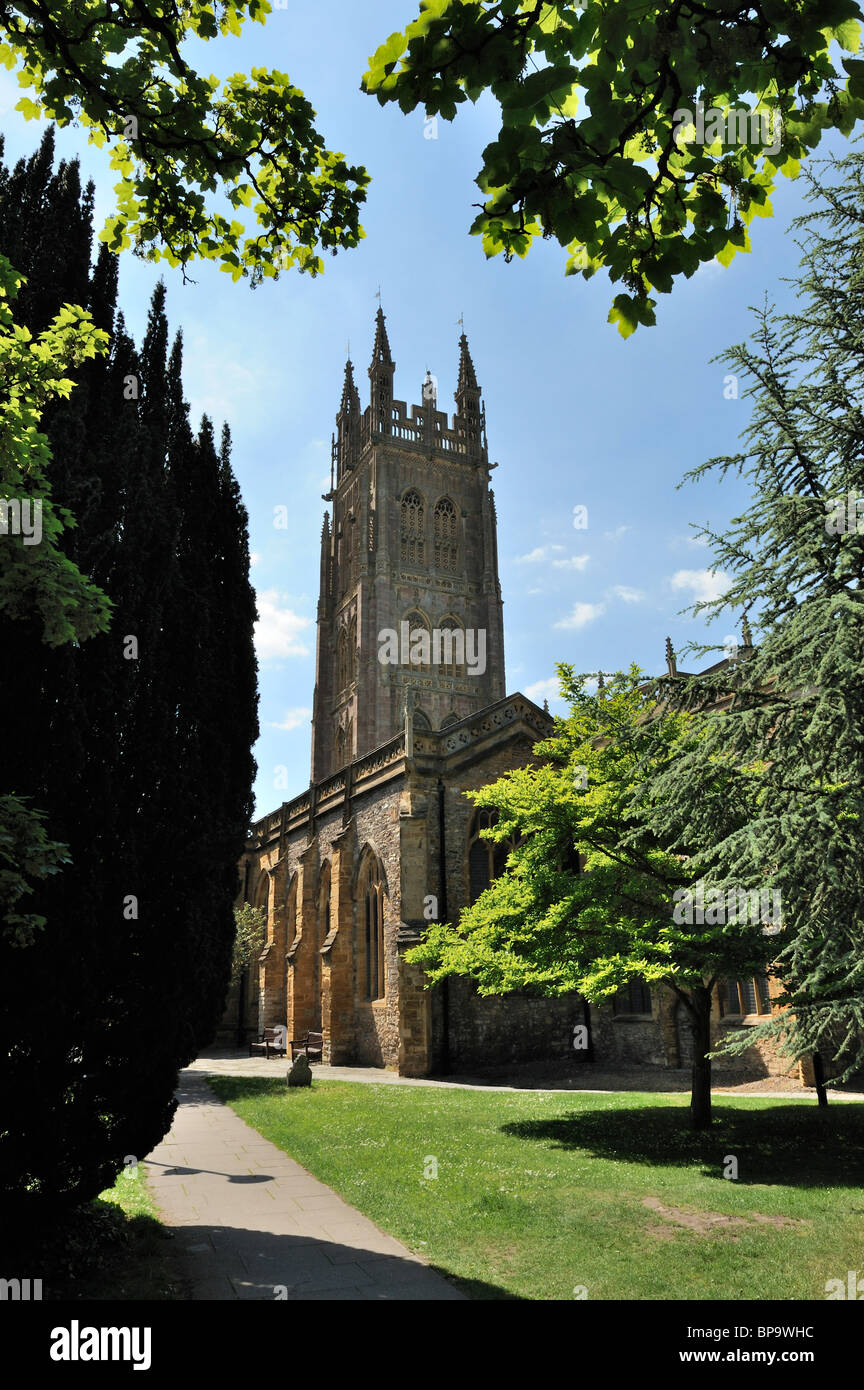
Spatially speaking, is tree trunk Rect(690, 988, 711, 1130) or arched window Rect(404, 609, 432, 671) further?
arched window Rect(404, 609, 432, 671)

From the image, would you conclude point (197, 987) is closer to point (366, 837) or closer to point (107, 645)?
point (107, 645)

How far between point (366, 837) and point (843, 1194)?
18731mm

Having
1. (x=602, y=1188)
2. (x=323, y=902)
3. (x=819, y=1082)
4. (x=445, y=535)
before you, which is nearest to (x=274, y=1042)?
(x=323, y=902)

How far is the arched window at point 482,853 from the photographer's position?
78.6ft

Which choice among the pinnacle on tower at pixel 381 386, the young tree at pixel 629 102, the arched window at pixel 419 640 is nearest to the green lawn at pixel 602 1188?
the young tree at pixel 629 102

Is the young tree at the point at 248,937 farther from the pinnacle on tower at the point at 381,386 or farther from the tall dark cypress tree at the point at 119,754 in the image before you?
the pinnacle on tower at the point at 381,386

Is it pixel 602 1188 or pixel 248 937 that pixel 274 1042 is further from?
pixel 602 1188

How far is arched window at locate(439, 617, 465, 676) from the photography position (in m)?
52.0

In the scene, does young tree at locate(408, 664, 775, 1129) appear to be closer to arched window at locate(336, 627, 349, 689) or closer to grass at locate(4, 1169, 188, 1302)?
grass at locate(4, 1169, 188, 1302)

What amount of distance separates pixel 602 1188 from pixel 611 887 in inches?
A: 164

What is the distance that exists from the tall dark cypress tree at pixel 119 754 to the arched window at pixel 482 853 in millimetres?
16243

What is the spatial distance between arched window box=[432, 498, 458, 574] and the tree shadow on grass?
43585 mm

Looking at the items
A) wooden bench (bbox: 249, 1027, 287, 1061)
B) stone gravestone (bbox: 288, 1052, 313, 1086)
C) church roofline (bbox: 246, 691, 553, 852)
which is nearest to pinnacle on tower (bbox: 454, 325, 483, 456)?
church roofline (bbox: 246, 691, 553, 852)

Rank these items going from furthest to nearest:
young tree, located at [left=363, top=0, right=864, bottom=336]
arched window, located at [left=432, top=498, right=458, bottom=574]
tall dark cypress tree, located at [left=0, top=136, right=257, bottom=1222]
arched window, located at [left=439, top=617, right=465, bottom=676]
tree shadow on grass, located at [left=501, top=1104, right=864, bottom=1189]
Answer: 1. arched window, located at [left=432, top=498, right=458, bottom=574]
2. arched window, located at [left=439, top=617, right=465, bottom=676]
3. tree shadow on grass, located at [left=501, top=1104, right=864, bottom=1189]
4. tall dark cypress tree, located at [left=0, top=136, right=257, bottom=1222]
5. young tree, located at [left=363, top=0, right=864, bottom=336]
